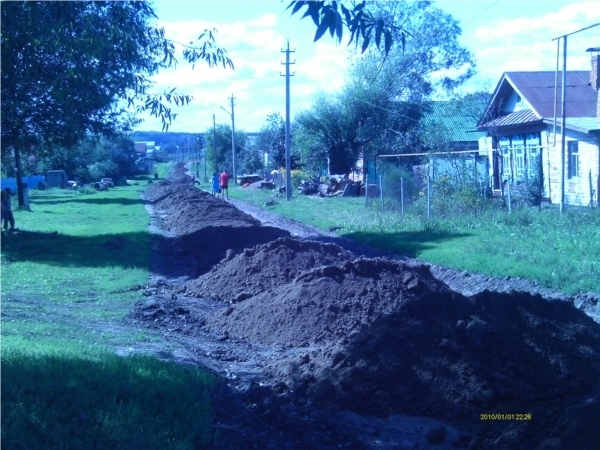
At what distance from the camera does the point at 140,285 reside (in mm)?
14820

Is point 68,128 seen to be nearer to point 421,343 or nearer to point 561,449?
point 421,343

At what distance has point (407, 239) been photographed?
20141mm

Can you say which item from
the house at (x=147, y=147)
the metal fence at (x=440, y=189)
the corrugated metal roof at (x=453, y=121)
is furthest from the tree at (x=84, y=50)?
the house at (x=147, y=147)

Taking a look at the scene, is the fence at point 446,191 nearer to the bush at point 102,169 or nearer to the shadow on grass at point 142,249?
the shadow on grass at point 142,249

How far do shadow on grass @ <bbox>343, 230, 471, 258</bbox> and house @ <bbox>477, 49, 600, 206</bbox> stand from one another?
20.6ft

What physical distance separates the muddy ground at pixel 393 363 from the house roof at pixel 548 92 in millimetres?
21759

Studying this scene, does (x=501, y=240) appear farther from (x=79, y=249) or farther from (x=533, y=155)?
(x=533, y=155)

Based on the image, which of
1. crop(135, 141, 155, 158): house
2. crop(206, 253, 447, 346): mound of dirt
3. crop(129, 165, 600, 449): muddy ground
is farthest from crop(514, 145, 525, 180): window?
crop(135, 141, 155, 158): house

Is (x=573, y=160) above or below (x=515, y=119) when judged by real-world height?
below

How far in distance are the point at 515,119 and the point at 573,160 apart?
168 inches

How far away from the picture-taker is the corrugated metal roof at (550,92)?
32.2 meters

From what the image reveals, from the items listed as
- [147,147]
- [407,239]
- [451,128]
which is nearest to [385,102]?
[451,128]

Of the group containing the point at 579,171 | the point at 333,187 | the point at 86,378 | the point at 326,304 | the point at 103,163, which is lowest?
the point at 326,304
